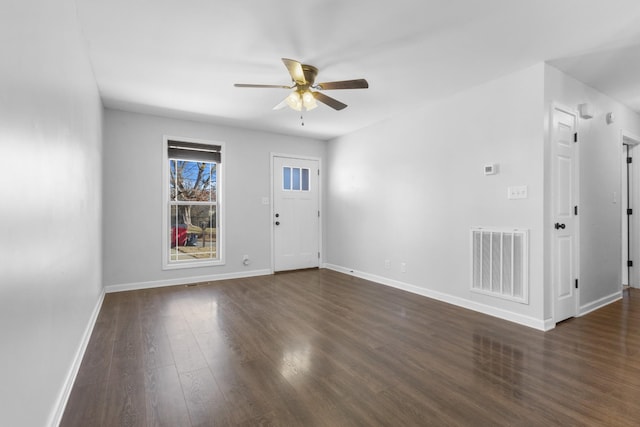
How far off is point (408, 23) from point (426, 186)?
2.21 m

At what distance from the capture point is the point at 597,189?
362 centimetres

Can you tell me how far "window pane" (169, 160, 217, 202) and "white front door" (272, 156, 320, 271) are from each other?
3.70 feet

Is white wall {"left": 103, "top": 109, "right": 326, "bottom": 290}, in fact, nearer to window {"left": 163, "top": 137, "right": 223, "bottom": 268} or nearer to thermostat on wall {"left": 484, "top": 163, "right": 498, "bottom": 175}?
window {"left": 163, "top": 137, "right": 223, "bottom": 268}

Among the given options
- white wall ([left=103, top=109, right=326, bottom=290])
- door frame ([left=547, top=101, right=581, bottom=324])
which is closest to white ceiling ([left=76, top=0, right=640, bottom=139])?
door frame ([left=547, top=101, right=581, bottom=324])

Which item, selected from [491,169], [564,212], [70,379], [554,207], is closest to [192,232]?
[70,379]

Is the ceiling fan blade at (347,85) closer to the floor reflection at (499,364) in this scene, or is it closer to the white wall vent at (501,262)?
the white wall vent at (501,262)

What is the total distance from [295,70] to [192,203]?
3.18 metres

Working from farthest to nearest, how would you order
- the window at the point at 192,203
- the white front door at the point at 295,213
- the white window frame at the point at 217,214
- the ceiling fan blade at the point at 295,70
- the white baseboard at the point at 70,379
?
the white front door at the point at 295,213 → the window at the point at 192,203 → the white window frame at the point at 217,214 → the ceiling fan blade at the point at 295,70 → the white baseboard at the point at 70,379

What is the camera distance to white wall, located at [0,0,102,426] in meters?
1.07

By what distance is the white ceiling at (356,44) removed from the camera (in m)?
2.21

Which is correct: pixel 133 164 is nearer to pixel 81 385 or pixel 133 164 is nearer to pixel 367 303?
pixel 81 385

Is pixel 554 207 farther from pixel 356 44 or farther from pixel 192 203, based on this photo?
pixel 192 203

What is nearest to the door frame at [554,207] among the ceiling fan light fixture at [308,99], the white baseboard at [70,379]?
the ceiling fan light fixture at [308,99]

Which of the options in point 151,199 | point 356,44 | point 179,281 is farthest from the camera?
point 179,281
